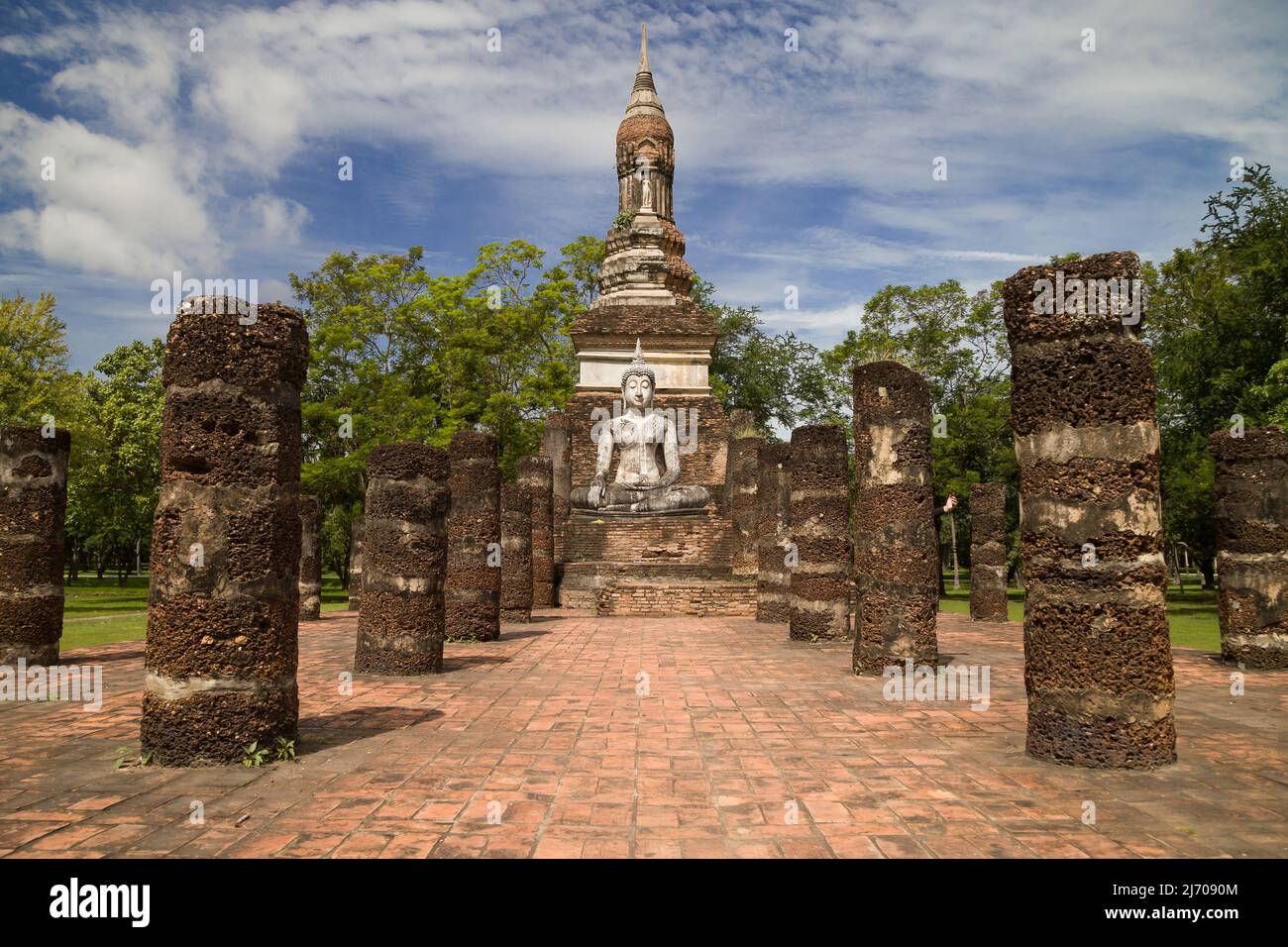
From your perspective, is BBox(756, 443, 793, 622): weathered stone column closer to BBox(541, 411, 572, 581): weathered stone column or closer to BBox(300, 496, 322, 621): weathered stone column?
BBox(541, 411, 572, 581): weathered stone column

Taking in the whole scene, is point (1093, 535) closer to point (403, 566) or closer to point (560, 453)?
point (403, 566)

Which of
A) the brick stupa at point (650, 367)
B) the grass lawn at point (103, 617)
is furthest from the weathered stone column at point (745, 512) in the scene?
the grass lawn at point (103, 617)

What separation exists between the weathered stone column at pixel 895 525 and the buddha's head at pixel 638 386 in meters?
14.7

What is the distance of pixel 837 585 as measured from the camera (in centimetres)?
1295

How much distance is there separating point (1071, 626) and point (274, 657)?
5.39 m

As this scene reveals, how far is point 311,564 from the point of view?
61.2 ft

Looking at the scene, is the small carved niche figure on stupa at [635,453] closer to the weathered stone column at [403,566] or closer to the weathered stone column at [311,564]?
the weathered stone column at [311,564]

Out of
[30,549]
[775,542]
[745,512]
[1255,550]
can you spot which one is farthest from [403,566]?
[745,512]

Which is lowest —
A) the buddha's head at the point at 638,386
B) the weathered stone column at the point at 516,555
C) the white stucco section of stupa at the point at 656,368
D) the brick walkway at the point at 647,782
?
the brick walkway at the point at 647,782

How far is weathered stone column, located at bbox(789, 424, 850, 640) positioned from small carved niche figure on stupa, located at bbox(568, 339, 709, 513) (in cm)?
1004

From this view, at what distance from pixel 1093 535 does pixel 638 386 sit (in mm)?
19313

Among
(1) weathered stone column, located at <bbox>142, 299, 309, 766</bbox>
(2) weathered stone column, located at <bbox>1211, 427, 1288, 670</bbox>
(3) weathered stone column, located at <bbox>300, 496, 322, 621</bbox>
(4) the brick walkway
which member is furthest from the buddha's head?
(1) weathered stone column, located at <bbox>142, 299, 309, 766</bbox>

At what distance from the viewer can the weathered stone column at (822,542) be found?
505 inches

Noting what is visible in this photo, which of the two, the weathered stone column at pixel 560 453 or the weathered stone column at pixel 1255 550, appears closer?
the weathered stone column at pixel 1255 550
